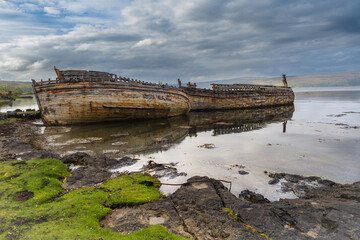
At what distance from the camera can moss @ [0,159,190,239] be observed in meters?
4.68

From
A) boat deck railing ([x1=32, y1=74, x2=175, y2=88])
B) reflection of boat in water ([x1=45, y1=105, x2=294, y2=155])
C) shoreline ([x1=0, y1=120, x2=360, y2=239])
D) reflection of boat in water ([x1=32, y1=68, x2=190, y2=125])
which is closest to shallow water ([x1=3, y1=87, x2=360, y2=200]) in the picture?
reflection of boat in water ([x1=45, y1=105, x2=294, y2=155])

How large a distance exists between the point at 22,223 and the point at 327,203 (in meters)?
7.86

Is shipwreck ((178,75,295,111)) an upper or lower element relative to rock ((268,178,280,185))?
upper

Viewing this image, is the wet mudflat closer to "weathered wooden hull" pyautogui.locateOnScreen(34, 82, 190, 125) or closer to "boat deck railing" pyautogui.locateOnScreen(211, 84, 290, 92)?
"weathered wooden hull" pyautogui.locateOnScreen(34, 82, 190, 125)

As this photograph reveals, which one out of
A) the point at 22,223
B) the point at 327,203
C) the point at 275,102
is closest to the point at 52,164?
the point at 22,223

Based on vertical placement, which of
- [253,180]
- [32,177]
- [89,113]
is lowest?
[253,180]

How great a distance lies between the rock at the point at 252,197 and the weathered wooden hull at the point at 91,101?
1660 centimetres

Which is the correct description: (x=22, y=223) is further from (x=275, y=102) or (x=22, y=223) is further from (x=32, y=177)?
(x=275, y=102)

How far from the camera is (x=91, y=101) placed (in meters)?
20.1

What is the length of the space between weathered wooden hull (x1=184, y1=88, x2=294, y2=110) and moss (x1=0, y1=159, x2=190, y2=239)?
80.9 ft

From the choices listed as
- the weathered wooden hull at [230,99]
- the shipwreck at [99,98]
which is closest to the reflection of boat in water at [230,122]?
the weathered wooden hull at [230,99]

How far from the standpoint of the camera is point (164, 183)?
8047 millimetres

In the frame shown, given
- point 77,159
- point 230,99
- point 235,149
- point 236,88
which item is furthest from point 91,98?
point 236,88

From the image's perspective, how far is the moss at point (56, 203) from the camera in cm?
468
